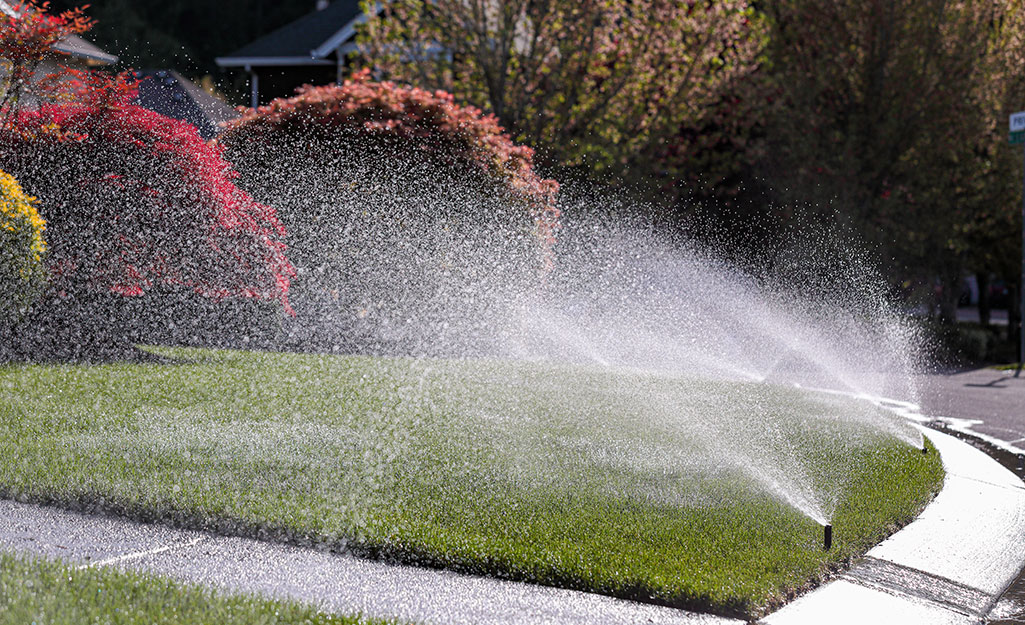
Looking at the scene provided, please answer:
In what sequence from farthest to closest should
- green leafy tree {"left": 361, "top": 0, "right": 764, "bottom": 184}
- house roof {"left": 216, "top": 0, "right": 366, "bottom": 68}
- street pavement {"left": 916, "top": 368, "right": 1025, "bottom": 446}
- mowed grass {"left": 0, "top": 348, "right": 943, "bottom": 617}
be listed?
house roof {"left": 216, "top": 0, "right": 366, "bottom": 68} < green leafy tree {"left": 361, "top": 0, "right": 764, "bottom": 184} < street pavement {"left": 916, "top": 368, "right": 1025, "bottom": 446} < mowed grass {"left": 0, "top": 348, "right": 943, "bottom": 617}

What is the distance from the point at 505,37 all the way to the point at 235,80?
20043 mm

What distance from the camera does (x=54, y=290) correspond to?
11.0 metres

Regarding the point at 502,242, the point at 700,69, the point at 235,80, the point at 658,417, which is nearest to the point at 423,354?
the point at 502,242

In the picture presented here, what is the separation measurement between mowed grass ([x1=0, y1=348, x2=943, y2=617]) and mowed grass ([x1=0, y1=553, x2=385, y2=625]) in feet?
2.67

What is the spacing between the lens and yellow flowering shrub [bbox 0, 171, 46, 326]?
9.62 m

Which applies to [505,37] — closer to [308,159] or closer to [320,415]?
[308,159]

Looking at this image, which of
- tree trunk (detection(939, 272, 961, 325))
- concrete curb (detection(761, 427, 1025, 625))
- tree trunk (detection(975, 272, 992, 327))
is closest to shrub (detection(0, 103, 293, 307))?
concrete curb (detection(761, 427, 1025, 625))

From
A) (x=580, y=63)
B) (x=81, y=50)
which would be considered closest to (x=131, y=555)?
(x=580, y=63)

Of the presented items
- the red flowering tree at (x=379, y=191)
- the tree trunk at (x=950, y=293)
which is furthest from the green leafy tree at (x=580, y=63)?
the tree trunk at (x=950, y=293)

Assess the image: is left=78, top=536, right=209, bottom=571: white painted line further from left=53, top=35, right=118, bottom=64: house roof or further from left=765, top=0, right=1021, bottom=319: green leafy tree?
left=765, top=0, right=1021, bottom=319: green leafy tree

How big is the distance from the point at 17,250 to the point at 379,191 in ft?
16.5

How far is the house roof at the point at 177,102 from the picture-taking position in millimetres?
21234

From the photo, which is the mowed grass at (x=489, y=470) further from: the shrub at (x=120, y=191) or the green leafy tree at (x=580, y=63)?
the green leafy tree at (x=580, y=63)

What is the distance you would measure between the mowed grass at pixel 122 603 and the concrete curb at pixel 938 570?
1.81 m
